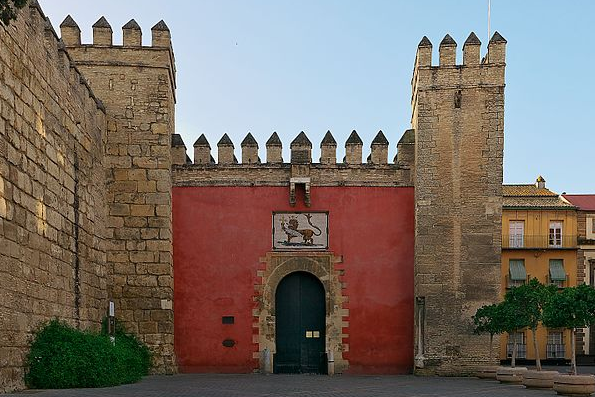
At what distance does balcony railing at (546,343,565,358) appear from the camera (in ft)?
102

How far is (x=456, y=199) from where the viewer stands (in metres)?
16.2

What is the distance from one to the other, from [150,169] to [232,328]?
3.86 metres

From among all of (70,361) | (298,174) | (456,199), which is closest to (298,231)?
(298,174)

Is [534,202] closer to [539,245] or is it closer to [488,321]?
[539,245]

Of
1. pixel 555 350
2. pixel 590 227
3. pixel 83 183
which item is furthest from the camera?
pixel 590 227

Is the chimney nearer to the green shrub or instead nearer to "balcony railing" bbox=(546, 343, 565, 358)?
"balcony railing" bbox=(546, 343, 565, 358)

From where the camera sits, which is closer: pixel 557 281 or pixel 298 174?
pixel 298 174

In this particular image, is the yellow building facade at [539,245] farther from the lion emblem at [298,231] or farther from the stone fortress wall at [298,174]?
the lion emblem at [298,231]

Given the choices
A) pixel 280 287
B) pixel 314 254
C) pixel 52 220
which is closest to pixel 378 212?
pixel 314 254

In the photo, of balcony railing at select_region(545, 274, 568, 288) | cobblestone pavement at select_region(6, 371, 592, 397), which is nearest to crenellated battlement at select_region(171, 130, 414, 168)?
cobblestone pavement at select_region(6, 371, 592, 397)

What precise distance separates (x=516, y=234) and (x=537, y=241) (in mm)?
901

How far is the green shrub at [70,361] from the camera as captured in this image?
10.4 m

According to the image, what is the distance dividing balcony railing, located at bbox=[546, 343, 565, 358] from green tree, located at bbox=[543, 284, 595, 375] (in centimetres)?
2009

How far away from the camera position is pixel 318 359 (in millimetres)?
16453
